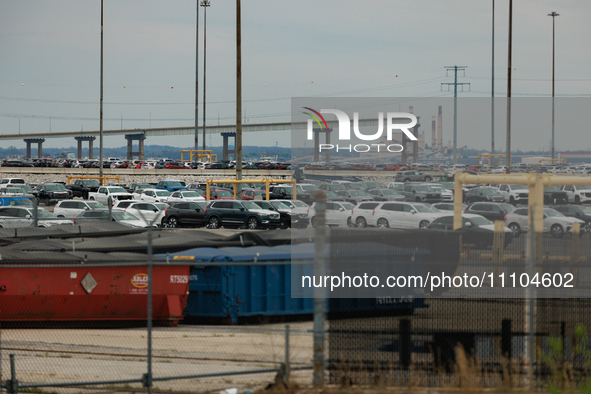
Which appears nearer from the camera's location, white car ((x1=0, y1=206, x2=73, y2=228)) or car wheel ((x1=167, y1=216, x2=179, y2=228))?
white car ((x1=0, y1=206, x2=73, y2=228))

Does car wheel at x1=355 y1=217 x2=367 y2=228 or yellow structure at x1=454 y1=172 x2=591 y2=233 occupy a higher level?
yellow structure at x1=454 y1=172 x2=591 y2=233

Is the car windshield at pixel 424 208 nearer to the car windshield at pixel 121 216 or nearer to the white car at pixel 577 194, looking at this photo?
the car windshield at pixel 121 216

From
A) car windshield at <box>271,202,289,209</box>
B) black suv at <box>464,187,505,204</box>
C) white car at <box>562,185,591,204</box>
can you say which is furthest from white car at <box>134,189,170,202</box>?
white car at <box>562,185,591,204</box>

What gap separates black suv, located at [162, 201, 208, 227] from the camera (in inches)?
1314

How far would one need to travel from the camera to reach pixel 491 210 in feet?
100

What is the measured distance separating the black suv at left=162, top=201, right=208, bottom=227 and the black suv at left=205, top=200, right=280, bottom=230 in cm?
Answer: 44

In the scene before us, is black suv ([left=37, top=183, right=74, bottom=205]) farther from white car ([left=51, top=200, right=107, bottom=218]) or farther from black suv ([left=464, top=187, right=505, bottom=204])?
black suv ([left=464, top=187, right=505, bottom=204])

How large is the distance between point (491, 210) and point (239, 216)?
12953 mm

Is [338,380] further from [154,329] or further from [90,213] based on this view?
[90,213]

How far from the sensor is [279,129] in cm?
16300

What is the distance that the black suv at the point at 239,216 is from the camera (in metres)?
32.2

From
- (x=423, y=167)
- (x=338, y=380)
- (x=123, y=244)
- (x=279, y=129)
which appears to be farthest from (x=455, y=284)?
(x=279, y=129)

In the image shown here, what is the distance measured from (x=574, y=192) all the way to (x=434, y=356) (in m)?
37.5

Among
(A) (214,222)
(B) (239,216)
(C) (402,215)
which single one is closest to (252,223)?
(B) (239,216)
